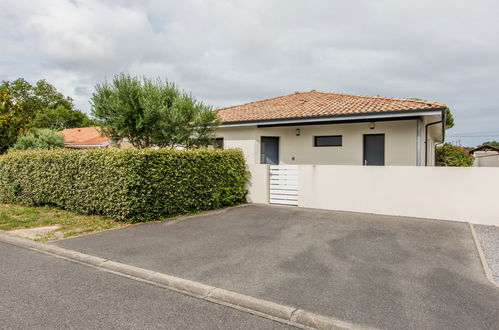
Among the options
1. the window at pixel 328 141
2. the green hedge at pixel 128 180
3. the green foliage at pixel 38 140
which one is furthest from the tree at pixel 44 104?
the window at pixel 328 141

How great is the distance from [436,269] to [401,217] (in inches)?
159

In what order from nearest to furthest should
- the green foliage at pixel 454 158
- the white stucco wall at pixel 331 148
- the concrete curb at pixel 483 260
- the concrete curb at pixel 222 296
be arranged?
the concrete curb at pixel 222 296, the concrete curb at pixel 483 260, the white stucco wall at pixel 331 148, the green foliage at pixel 454 158

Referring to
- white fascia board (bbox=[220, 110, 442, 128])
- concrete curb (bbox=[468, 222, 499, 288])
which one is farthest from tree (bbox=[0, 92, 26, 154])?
concrete curb (bbox=[468, 222, 499, 288])

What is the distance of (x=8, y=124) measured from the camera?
18.7 m

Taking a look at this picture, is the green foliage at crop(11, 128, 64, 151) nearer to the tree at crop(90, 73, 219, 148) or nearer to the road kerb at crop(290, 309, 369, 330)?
the tree at crop(90, 73, 219, 148)

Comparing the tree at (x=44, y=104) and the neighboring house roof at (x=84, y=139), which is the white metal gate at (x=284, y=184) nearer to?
the neighboring house roof at (x=84, y=139)

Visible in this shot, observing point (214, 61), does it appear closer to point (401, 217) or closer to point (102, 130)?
point (102, 130)

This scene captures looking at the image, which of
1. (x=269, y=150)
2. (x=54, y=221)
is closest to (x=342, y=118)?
(x=269, y=150)

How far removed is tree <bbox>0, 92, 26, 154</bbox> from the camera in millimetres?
18453

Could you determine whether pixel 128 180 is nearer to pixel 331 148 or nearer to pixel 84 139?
pixel 331 148

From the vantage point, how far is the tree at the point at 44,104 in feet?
139

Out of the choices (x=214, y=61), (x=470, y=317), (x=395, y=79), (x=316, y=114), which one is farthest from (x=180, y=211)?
(x=395, y=79)

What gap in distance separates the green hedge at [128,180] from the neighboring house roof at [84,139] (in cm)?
1212

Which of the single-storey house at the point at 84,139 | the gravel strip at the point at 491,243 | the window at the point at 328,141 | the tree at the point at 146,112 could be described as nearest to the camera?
the gravel strip at the point at 491,243
